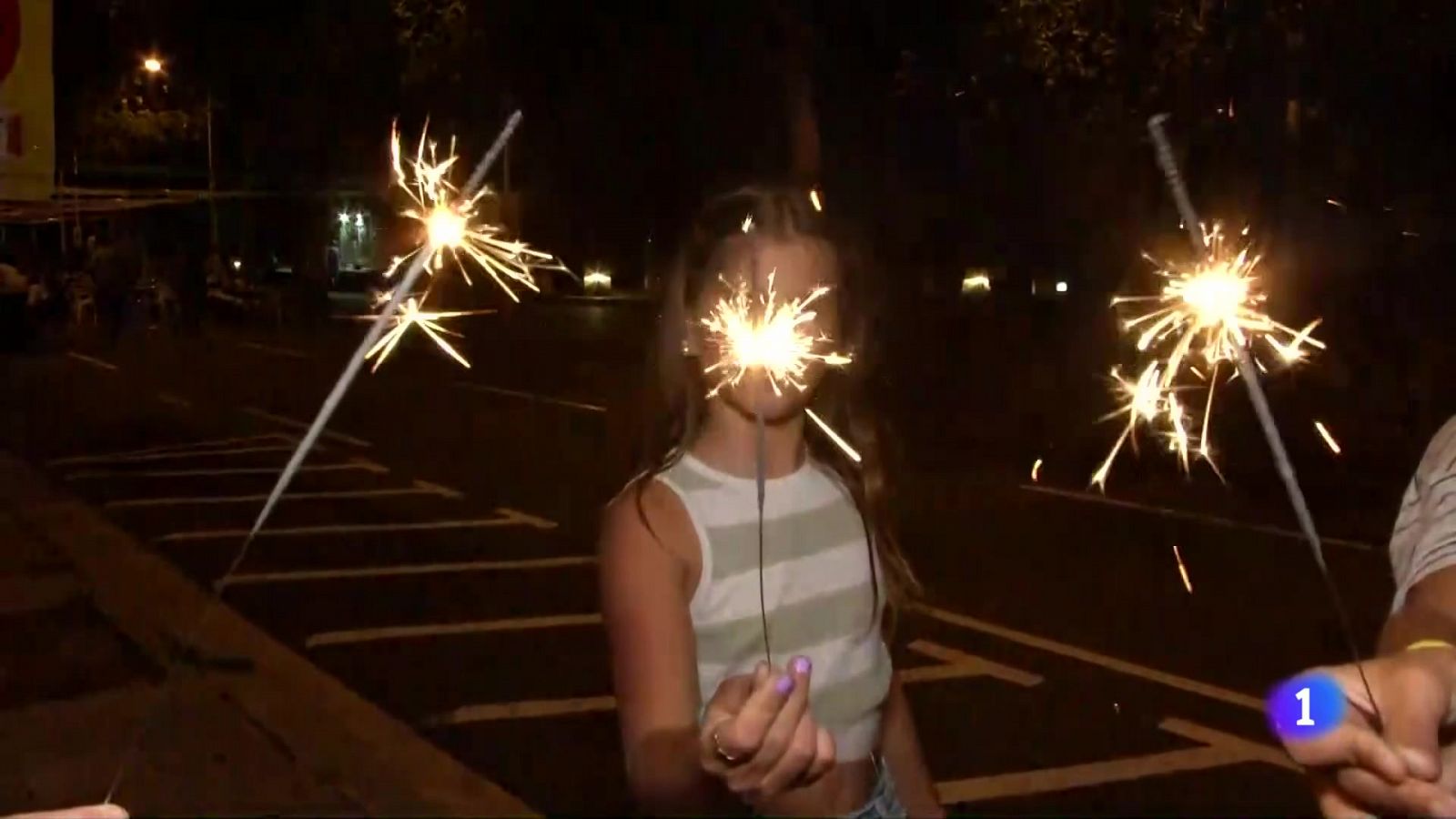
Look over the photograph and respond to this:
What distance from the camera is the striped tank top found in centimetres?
196

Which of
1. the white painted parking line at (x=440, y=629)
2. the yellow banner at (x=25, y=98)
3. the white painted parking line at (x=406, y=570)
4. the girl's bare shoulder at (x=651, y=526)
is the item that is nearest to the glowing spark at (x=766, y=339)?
the girl's bare shoulder at (x=651, y=526)

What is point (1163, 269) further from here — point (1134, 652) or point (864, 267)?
point (1134, 652)

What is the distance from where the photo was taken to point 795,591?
2035 millimetres

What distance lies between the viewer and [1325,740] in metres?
1.32

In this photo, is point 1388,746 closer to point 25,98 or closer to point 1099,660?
point 1099,660

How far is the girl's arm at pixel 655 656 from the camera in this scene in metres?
1.83

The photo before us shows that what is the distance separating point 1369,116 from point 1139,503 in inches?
159

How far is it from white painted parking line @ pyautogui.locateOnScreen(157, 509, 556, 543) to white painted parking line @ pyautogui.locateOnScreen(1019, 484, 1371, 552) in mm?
3563

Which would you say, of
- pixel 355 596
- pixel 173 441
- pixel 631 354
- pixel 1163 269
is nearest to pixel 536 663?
pixel 355 596

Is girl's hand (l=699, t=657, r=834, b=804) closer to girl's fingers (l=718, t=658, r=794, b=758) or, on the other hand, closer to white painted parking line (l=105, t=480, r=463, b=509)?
girl's fingers (l=718, t=658, r=794, b=758)

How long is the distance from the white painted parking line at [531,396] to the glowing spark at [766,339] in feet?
49.8

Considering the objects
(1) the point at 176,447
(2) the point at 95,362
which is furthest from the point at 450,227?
(2) the point at 95,362


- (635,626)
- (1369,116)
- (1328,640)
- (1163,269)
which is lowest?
(1328,640)

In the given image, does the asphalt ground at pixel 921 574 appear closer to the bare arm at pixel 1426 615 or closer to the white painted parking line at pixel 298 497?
the white painted parking line at pixel 298 497
